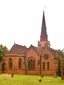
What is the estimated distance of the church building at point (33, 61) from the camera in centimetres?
7562

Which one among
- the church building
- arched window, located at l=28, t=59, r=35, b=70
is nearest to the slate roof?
the church building

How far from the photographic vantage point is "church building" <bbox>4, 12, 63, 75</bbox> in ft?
248

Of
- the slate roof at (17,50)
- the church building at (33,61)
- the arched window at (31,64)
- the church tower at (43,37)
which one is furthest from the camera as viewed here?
the church tower at (43,37)

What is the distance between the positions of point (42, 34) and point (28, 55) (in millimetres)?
32132

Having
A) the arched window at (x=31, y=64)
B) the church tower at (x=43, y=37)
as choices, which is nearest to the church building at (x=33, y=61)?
the arched window at (x=31, y=64)

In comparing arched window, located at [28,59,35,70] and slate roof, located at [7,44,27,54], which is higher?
slate roof, located at [7,44,27,54]

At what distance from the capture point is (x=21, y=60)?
80125 millimetres

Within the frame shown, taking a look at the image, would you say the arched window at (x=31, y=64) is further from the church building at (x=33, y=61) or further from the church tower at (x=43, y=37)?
the church tower at (x=43, y=37)

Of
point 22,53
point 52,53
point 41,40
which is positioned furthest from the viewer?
point 41,40

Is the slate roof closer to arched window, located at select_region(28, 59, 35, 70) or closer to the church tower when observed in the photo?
arched window, located at select_region(28, 59, 35, 70)

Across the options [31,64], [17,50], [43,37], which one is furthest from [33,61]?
[43,37]

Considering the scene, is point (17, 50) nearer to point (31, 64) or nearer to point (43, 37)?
point (31, 64)

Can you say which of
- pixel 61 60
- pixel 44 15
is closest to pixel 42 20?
pixel 44 15

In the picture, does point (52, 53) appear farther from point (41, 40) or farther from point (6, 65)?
point (41, 40)
